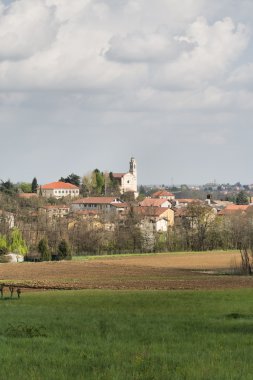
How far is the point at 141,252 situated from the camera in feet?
420

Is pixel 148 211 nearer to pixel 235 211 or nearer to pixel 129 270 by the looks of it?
pixel 235 211

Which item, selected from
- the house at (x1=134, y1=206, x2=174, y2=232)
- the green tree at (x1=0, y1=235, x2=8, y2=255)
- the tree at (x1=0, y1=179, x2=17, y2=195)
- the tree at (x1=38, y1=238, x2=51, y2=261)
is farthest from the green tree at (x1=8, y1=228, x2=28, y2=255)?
the tree at (x1=0, y1=179, x2=17, y2=195)

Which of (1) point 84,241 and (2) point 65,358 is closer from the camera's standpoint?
(2) point 65,358

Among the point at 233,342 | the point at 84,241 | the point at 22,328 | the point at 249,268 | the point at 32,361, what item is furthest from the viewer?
the point at 84,241

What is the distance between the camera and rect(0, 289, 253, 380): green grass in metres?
11.9

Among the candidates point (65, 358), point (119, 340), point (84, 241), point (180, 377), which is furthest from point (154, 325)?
point (84, 241)

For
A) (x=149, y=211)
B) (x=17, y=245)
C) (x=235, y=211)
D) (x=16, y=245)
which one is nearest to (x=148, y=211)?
(x=149, y=211)

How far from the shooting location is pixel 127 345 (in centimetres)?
1505

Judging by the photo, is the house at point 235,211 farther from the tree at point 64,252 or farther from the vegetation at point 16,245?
the vegetation at point 16,245

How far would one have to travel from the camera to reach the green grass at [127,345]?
468 inches

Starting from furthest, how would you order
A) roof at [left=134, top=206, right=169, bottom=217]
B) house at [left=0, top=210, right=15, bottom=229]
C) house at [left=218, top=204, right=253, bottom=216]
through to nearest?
house at [left=218, top=204, right=253, bottom=216] → roof at [left=134, top=206, right=169, bottom=217] → house at [left=0, top=210, right=15, bottom=229]

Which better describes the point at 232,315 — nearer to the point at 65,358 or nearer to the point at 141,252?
the point at 65,358

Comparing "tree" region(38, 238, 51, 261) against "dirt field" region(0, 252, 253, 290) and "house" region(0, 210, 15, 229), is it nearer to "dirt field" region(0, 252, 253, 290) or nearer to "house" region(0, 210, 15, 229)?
"dirt field" region(0, 252, 253, 290)

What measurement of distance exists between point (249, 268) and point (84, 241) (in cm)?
6124
